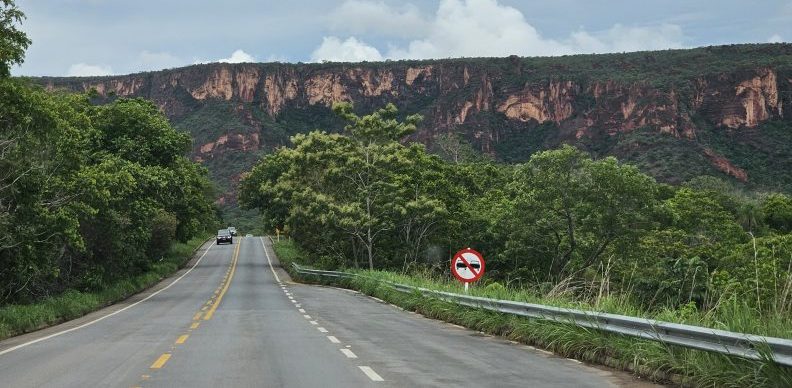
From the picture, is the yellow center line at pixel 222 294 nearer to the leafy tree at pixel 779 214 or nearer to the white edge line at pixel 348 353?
the white edge line at pixel 348 353

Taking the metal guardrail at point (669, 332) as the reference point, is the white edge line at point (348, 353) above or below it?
below

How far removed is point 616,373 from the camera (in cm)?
966

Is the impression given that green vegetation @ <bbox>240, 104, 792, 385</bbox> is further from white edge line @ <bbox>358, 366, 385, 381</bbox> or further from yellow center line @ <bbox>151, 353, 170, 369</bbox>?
white edge line @ <bbox>358, 366, 385, 381</bbox>

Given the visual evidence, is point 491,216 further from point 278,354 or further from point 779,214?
point 278,354

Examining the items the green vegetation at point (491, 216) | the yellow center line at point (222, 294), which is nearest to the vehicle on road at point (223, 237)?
the yellow center line at point (222, 294)

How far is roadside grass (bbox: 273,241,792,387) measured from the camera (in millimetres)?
7590

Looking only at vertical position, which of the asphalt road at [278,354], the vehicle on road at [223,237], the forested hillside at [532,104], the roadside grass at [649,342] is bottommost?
the vehicle on road at [223,237]


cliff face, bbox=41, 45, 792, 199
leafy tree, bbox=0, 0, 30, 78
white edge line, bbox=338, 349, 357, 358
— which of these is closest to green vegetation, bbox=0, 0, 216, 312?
leafy tree, bbox=0, 0, 30, 78

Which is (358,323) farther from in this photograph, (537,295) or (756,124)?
(756,124)

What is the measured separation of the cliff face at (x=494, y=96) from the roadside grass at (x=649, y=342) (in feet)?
394

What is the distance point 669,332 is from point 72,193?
67.6 ft

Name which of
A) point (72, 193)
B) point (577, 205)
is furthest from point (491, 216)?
point (72, 193)

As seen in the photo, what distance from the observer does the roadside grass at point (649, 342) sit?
7.59 m

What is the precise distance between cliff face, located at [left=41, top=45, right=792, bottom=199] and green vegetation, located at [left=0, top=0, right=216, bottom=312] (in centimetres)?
10701
